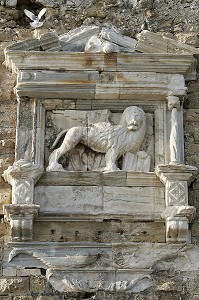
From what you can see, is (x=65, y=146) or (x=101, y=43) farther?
(x=101, y=43)

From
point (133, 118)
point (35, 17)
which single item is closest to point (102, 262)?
point (133, 118)

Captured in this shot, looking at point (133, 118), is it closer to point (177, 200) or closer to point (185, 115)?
point (185, 115)

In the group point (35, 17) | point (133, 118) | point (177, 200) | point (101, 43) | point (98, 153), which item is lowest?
point (177, 200)

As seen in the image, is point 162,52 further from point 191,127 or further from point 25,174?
point 25,174

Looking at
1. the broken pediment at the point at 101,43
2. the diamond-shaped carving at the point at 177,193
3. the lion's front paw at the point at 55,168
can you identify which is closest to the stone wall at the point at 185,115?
the diamond-shaped carving at the point at 177,193

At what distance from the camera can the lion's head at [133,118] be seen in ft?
21.7

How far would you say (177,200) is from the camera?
632 centimetres

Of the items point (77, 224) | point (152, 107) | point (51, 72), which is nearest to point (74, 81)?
point (51, 72)

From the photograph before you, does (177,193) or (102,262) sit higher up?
(177,193)

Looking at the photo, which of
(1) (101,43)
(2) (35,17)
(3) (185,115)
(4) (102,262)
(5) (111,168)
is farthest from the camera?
(2) (35,17)

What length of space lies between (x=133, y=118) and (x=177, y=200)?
842mm

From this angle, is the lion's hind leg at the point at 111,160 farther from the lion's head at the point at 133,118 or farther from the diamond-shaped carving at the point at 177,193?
the diamond-shaped carving at the point at 177,193

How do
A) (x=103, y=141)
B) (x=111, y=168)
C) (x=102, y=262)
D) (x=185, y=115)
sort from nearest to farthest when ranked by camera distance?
(x=102, y=262) → (x=111, y=168) → (x=103, y=141) → (x=185, y=115)

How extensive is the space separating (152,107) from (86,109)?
1.96 feet
